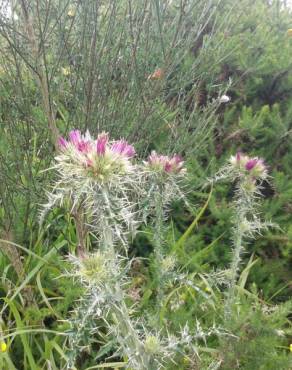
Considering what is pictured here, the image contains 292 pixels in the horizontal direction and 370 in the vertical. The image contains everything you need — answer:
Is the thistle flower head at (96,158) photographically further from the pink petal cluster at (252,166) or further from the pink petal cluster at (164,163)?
the pink petal cluster at (252,166)

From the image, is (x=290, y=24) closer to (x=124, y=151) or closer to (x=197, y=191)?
(x=197, y=191)

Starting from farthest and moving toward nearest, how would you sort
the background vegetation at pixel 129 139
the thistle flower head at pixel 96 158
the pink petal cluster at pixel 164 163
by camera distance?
the background vegetation at pixel 129 139 < the pink petal cluster at pixel 164 163 < the thistle flower head at pixel 96 158

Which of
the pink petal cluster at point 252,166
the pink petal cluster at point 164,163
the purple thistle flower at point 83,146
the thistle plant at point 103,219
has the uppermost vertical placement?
the pink petal cluster at point 252,166

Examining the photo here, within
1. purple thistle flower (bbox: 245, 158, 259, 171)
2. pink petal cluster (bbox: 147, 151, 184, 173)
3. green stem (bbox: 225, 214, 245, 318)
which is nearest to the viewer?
pink petal cluster (bbox: 147, 151, 184, 173)

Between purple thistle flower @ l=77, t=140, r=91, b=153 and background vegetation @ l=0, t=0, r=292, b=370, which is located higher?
background vegetation @ l=0, t=0, r=292, b=370

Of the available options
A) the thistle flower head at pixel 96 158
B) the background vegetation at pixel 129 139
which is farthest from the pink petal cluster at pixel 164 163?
the background vegetation at pixel 129 139

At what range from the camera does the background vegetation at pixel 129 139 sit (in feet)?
7.22

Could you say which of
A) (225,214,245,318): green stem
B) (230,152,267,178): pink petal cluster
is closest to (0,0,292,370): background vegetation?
(225,214,245,318): green stem

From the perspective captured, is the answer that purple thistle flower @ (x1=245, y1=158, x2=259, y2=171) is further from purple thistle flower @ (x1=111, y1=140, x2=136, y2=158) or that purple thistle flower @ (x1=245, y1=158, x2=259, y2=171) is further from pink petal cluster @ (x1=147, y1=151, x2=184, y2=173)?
purple thistle flower @ (x1=111, y1=140, x2=136, y2=158)

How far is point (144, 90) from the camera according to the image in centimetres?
249

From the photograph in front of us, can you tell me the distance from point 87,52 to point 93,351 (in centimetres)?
143

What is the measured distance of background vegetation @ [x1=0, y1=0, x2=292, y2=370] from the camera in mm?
2199

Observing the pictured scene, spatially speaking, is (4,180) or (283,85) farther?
(283,85)

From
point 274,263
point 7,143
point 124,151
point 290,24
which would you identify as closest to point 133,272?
point 274,263
